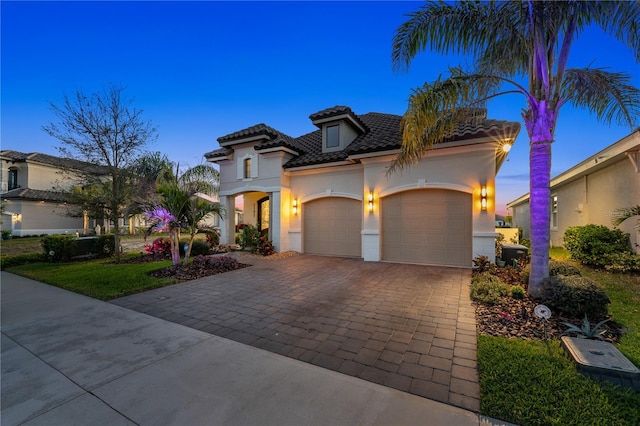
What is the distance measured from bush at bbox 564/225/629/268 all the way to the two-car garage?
155 inches

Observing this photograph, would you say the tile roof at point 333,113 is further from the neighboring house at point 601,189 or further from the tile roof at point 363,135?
the neighboring house at point 601,189

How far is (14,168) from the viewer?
2386 cm

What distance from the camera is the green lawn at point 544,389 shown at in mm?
2236

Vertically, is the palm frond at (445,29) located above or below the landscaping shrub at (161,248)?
above

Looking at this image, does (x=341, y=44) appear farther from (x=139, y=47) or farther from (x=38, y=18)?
(x=38, y=18)

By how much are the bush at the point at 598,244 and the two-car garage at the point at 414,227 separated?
393cm

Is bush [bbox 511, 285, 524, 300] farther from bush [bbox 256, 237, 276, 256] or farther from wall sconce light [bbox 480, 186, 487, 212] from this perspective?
bush [bbox 256, 237, 276, 256]

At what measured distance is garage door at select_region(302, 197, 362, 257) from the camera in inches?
452

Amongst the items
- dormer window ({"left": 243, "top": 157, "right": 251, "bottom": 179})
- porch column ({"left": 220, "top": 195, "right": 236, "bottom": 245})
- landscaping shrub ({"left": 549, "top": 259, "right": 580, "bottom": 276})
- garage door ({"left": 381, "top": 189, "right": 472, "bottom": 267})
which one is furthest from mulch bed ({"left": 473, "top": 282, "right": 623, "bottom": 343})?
porch column ({"left": 220, "top": 195, "right": 236, "bottom": 245})

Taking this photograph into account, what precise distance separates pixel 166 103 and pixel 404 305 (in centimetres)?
1630

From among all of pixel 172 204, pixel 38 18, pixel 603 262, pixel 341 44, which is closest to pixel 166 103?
pixel 38 18

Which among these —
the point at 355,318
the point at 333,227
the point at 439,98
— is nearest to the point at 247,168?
the point at 333,227

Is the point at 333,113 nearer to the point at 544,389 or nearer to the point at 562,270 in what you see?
the point at 562,270

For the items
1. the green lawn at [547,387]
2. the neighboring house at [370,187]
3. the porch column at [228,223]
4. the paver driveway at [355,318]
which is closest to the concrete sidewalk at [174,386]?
the paver driveway at [355,318]
